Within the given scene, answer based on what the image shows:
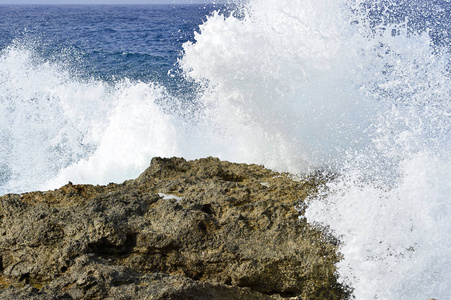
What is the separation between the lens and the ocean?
2.70m

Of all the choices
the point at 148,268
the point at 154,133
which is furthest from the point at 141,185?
the point at 154,133

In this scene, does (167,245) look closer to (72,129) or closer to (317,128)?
(317,128)

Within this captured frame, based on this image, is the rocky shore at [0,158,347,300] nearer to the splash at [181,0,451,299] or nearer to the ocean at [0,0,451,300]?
the ocean at [0,0,451,300]

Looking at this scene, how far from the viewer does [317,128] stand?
457 cm

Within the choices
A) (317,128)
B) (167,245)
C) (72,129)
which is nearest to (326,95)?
(317,128)

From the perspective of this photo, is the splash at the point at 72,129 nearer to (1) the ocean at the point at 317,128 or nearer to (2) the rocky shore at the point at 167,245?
(1) the ocean at the point at 317,128

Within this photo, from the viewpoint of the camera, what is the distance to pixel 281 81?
4.60 m

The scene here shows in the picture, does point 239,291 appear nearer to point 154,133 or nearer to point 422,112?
point 422,112

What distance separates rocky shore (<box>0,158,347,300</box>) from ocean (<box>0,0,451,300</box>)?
24cm

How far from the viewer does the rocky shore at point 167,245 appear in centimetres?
230

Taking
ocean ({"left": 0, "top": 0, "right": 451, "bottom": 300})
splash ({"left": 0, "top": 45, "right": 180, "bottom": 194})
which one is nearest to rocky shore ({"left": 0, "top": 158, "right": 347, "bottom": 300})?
ocean ({"left": 0, "top": 0, "right": 451, "bottom": 300})

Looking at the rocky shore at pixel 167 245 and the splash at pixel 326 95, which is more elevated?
the splash at pixel 326 95

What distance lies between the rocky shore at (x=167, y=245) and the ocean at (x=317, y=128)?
0.80ft

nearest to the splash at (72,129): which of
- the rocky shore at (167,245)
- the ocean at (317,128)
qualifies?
the ocean at (317,128)
